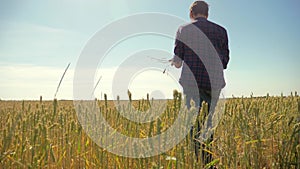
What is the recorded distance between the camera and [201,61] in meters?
3.10

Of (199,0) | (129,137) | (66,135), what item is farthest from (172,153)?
(199,0)

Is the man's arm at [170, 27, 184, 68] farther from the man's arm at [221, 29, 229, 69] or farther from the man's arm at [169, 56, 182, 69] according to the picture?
the man's arm at [221, 29, 229, 69]

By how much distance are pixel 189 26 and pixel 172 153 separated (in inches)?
57.3

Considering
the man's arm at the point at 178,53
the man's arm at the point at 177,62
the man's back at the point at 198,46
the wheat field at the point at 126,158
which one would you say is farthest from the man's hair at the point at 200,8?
the wheat field at the point at 126,158

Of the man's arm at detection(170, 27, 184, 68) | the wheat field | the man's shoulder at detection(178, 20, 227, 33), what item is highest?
the man's shoulder at detection(178, 20, 227, 33)

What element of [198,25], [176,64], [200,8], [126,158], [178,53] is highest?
[200,8]

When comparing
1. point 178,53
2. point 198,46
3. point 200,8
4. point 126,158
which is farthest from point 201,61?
point 126,158

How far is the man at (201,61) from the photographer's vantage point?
310cm

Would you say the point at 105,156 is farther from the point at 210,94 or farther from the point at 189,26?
the point at 189,26

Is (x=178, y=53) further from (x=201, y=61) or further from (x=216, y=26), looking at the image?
(x=216, y=26)

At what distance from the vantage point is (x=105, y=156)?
7.29ft


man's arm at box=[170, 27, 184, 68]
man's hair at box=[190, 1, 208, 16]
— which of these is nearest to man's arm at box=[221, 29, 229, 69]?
man's hair at box=[190, 1, 208, 16]

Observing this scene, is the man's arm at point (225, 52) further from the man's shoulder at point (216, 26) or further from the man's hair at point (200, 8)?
the man's hair at point (200, 8)

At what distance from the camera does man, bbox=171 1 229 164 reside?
3.10m
